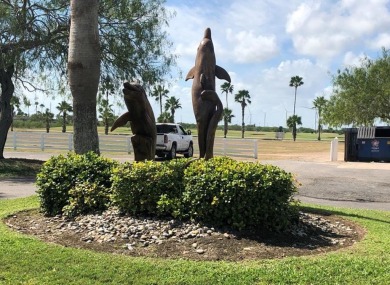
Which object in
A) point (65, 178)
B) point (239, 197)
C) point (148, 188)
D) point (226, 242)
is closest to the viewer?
point (226, 242)

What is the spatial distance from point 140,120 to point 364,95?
26021mm

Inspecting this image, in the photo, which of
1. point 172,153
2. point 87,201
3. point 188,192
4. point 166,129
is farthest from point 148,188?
point 166,129

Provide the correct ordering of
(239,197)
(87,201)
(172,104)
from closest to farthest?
(239,197) < (87,201) < (172,104)

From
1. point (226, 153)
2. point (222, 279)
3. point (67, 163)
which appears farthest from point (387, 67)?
point (222, 279)

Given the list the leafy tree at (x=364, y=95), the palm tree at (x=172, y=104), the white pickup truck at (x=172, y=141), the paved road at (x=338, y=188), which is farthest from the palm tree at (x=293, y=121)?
the paved road at (x=338, y=188)

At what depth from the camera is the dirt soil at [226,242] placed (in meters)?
5.45

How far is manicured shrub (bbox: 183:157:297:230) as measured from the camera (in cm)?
610

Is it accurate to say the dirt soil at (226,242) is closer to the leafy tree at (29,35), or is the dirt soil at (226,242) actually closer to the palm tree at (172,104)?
the leafy tree at (29,35)

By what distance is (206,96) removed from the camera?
8641mm

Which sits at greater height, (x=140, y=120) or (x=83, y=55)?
(x=83, y=55)

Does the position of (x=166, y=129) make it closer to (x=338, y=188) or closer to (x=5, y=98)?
(x=5, y=98)

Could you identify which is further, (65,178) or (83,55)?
(83,55)

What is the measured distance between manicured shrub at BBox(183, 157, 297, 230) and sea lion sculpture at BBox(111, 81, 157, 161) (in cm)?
212

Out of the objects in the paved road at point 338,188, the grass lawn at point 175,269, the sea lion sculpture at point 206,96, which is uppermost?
Result: the sea lion sculpture at point 206,96
